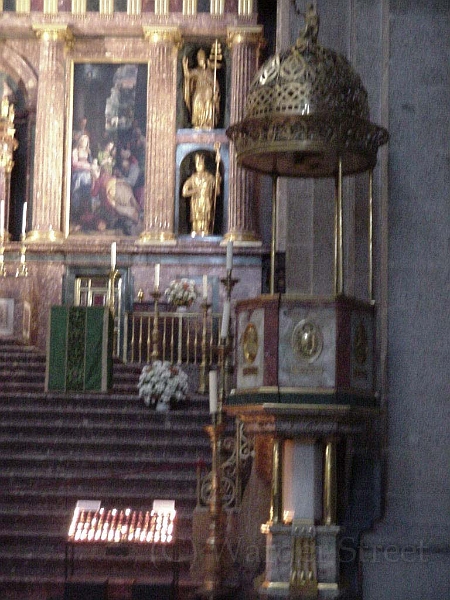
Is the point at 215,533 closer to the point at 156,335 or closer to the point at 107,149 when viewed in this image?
the point at 156,335

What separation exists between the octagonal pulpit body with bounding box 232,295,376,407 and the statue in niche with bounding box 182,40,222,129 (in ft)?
40.3

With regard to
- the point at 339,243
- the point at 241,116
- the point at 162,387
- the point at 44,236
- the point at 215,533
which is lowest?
the point at 215,533

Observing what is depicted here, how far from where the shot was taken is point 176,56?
21.5 meters

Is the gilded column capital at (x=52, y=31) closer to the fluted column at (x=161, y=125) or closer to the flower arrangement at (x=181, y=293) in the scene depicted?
the fluted column at (x=161, y=125)

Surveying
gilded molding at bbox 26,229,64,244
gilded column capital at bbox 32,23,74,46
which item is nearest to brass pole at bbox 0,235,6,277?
gilded molding at bbox 26,229,64,244

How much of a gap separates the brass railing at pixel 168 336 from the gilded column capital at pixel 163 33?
537cm

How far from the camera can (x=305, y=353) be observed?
9398mm

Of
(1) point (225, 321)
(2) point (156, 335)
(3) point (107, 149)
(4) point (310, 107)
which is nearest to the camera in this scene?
(4) point (310, 107)

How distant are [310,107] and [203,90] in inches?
468

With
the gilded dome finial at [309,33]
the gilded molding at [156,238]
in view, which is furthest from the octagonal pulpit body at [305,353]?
the gilded molding at [156,238]

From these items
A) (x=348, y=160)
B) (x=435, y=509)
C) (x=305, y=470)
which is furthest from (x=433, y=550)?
(x=348, y=160)

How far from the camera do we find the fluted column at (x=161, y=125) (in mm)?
21141

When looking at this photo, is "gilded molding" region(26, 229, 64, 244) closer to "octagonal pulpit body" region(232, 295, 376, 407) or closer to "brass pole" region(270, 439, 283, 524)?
"octagonal pulpit body" region(232, 295, 376, 407)

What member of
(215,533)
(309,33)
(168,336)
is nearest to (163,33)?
(168,336)
